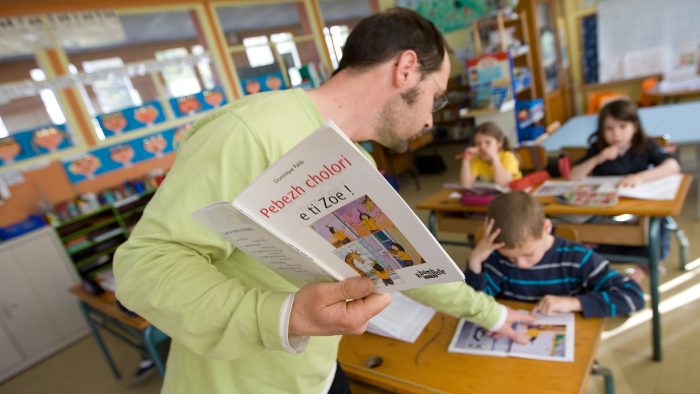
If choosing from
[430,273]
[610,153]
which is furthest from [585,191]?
[430,273]

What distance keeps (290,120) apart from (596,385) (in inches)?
73.3

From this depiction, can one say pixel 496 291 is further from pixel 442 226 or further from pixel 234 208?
pixel 234 208

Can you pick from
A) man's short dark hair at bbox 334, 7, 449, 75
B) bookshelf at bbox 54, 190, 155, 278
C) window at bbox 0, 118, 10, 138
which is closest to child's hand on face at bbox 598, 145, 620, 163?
man's short dark hair at bbox 334, 7, 449, 75

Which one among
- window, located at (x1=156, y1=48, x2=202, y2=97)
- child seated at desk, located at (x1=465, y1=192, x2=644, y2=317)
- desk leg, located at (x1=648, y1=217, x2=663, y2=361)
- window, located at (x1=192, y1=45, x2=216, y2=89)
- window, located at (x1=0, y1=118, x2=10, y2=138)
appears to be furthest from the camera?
window, located at (x1=192, y1=45, x2=216, y2=89)

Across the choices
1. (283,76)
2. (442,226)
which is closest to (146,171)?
(283,76)

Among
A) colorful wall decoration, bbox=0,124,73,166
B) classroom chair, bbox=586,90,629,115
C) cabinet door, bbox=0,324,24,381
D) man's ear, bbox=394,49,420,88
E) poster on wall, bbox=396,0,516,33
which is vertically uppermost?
poster on wall, bbox=396,0,516,33

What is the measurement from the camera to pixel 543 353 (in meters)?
1.02

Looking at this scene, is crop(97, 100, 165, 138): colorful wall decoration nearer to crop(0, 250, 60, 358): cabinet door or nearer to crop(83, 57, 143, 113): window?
crop(83, 57, 143, 113): window

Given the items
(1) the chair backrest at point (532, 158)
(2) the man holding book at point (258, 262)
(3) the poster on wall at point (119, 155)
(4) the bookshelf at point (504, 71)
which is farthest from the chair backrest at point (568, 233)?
(3) the poster on wall at point (119, 155)

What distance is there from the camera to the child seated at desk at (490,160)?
101 inches

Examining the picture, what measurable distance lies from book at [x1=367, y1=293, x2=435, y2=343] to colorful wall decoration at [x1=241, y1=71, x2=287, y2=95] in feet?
14.0

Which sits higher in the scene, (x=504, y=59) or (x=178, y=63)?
(x=178, y=63)

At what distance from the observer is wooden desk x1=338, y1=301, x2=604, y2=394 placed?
0.95 metres

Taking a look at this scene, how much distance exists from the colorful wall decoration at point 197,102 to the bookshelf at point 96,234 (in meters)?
1.20
